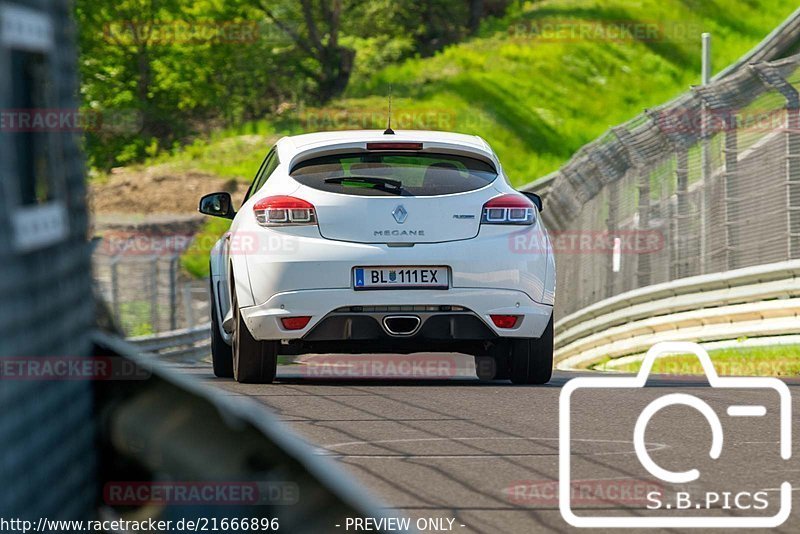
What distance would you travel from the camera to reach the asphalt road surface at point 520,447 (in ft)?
20.0

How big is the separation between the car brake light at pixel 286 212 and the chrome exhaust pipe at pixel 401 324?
2.46 ft

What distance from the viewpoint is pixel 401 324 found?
9.55 m

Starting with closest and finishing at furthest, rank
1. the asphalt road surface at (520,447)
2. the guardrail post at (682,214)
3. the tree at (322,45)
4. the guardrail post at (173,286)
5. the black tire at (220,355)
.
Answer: the asphalt road surface at (520,447) < the black tire at (220,355) < the guardrail post at (682,214) < the guardrail post at (173,286) < the tree at (322,45)

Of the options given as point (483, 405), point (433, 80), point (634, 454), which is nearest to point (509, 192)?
point (483, 405)

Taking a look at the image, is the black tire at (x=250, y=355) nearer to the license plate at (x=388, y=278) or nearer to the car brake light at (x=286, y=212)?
the car brake light at (x=286, y=212)

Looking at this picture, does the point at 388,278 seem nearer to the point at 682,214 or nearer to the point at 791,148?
the point at 791,148

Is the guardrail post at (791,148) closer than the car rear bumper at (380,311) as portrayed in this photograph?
No

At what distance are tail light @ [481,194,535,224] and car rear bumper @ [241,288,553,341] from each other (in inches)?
17.1

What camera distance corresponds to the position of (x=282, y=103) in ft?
211

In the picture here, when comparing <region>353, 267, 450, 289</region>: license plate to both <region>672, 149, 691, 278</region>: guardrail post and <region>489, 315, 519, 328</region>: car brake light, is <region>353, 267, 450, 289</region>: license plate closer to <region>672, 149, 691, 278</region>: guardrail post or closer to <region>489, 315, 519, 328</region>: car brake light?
<region>489, 315, 519, 328</region>: car brake light

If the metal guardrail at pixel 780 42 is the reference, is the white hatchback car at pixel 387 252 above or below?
below

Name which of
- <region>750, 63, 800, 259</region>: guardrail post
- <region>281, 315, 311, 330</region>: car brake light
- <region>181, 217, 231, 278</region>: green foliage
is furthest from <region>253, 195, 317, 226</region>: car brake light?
<region>181, 217, 231, 278</region>: green foliage

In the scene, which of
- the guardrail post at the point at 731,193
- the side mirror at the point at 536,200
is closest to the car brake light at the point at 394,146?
the side mirror at the point at 536,200

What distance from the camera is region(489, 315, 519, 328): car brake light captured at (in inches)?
381
